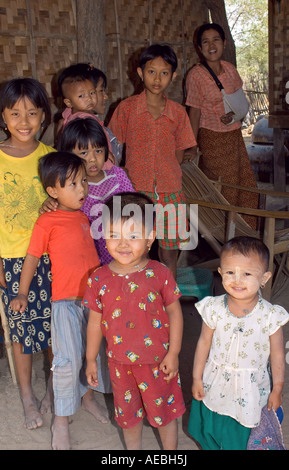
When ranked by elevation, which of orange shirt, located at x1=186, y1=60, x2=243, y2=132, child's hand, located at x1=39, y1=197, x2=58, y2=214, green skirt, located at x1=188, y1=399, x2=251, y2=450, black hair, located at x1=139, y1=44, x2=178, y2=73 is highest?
black hair, located at x1=139, y1=44, x2=178, y2=73

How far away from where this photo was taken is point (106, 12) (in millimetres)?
4258

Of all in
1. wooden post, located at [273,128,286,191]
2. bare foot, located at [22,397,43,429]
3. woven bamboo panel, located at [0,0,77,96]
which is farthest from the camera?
wooden post, located at [273,128,286,191]

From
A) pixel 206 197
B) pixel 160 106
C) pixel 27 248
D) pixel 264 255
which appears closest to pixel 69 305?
pixel 27 248

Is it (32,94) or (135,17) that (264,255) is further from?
(135,17)

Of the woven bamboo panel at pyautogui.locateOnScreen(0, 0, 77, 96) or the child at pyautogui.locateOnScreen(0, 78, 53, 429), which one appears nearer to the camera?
the child at pyautogui.locateOnScreen(0, 78, 53, 429)

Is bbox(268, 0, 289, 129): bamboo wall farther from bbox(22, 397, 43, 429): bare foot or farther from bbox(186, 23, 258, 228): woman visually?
bbox(22, 397, 43, 429): bare foot

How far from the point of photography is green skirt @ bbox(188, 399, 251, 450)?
6.81ft

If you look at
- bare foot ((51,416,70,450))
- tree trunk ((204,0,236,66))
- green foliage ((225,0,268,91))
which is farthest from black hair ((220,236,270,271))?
green foliage ((225,0,268,91))

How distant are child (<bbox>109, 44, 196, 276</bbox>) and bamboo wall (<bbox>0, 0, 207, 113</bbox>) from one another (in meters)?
0.82

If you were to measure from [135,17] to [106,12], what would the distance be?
1.07 ft

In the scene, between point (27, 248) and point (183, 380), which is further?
point (183, 380)

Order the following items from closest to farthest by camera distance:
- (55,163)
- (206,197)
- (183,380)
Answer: (55,163) < (183,380) < (206,197)

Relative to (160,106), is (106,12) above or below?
above
